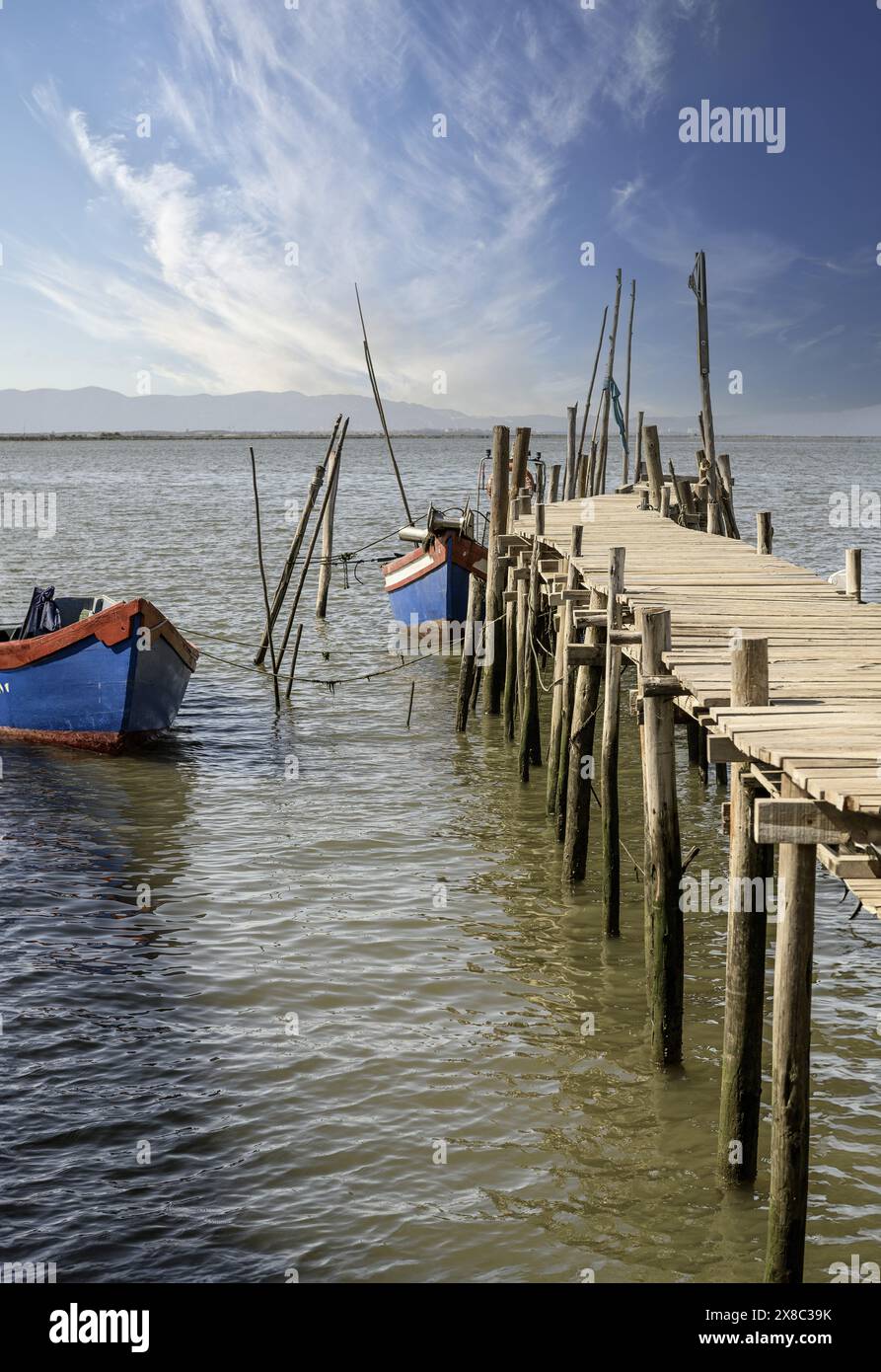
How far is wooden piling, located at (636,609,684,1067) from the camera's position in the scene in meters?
7.61

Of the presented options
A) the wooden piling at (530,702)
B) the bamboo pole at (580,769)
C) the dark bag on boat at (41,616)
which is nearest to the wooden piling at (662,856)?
the bamboo pole at (580,769)

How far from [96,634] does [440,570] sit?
8.57 m

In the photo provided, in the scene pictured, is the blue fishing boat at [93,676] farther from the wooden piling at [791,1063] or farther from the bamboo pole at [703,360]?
the wooden piling at [791,1063]

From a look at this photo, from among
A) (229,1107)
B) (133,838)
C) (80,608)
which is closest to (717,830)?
(133,838)

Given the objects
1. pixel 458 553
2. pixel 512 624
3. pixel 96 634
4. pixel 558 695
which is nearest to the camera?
pixel 558 695

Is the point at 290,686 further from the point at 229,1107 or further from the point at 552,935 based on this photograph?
the point at 229,1107

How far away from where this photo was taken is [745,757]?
6.20m

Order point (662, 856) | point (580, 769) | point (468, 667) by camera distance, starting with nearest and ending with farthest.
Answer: point (662, 856)
point (580, 769)
point (468, 667)

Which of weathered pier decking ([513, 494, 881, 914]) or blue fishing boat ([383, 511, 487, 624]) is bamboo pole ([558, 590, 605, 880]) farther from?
blue fishing boat ([383, 511, 487, 624])

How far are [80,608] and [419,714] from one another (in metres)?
4.55
